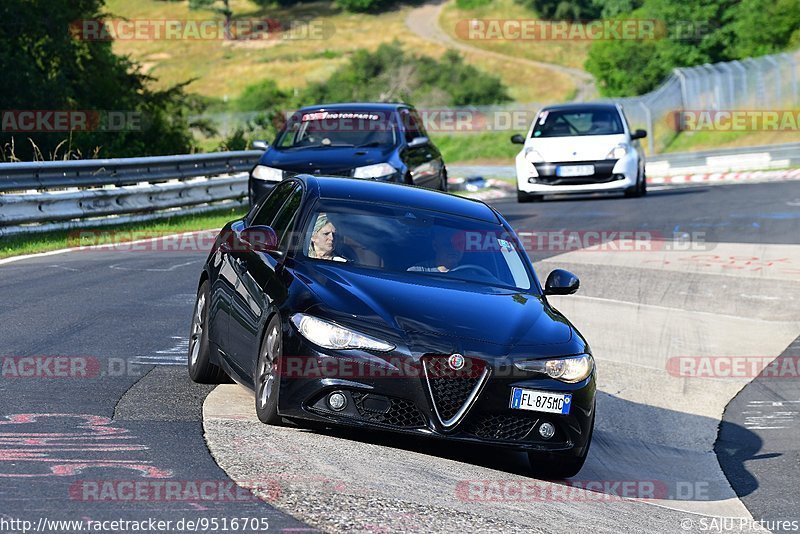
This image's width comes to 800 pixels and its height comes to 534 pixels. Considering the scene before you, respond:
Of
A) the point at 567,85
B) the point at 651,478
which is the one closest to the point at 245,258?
the point at 651,478

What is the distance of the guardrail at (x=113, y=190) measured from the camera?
1788 centimetres

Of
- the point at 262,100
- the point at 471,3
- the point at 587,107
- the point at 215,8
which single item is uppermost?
the point at 587,107

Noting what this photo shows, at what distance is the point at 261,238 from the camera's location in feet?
27.7

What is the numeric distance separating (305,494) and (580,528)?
4.19 feet

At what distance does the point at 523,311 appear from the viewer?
798cm

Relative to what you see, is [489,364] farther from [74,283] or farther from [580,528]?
[74,283]

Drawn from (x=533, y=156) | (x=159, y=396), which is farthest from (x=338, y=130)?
(x=159, y=396)

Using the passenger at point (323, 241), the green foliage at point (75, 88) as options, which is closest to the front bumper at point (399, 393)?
the passenger at point (323, 241)

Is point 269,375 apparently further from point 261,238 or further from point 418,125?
point 418,125

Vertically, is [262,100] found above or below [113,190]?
below

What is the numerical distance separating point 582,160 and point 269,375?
17.8 meters

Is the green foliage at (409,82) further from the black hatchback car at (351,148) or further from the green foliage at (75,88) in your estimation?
the black hatchback car at (351,148)

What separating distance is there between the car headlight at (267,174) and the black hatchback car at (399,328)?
860 centimetres

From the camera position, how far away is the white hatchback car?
24.9m
